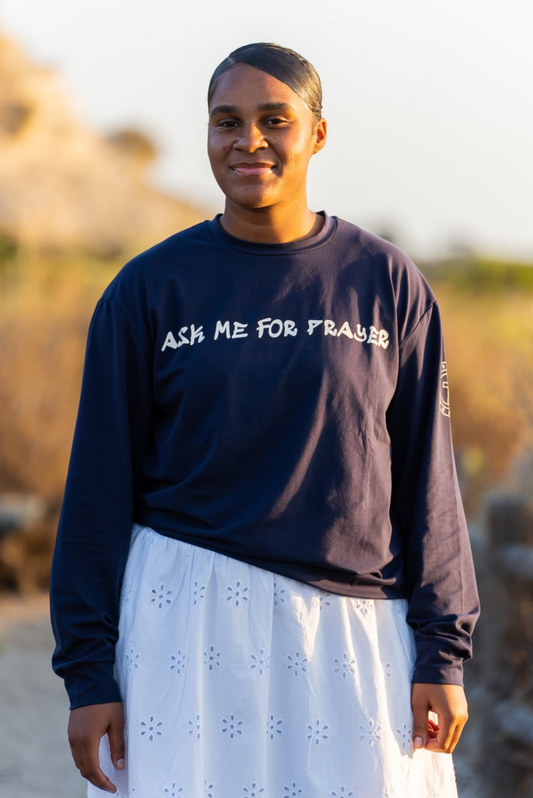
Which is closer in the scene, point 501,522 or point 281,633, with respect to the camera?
point 281,633

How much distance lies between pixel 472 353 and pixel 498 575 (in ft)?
19.6

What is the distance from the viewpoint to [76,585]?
68.7 inches

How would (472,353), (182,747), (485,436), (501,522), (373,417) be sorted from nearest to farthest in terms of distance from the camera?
(182,747) → (373,417) → (501,522) → (485,436) → (472,353)

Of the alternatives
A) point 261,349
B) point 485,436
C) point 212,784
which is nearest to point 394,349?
point 261,349

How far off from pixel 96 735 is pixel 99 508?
0.39 metres

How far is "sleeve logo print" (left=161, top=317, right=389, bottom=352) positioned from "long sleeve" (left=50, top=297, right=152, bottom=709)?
86 millimetres

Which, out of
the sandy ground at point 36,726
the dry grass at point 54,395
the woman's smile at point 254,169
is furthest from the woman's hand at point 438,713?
the dry grass at point 54,395

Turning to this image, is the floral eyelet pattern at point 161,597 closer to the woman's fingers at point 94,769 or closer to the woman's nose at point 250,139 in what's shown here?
the woman's fingers at point 94,769

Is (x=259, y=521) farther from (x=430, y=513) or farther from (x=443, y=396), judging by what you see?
(x=443, y=396)

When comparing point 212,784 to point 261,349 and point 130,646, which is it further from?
point 261,349

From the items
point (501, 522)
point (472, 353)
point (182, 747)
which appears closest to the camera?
Result: point (182, 747)

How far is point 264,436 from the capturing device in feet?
5.69

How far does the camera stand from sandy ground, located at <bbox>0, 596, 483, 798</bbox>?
160 inches

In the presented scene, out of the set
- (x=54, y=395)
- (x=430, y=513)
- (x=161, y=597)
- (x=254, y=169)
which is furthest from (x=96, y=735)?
(x=54, y=395)
